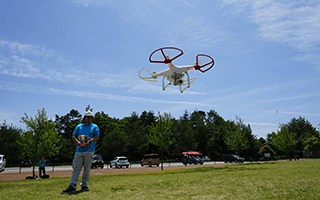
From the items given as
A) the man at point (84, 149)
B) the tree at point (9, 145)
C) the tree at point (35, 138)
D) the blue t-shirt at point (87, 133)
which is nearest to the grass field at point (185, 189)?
the man at point (84, 149)

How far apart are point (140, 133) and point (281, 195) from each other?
58.2 metres

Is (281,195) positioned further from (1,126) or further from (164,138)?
(1,126)

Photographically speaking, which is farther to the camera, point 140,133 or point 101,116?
point 101,116

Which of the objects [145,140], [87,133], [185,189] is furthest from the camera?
[145,140]

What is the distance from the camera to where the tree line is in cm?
2208

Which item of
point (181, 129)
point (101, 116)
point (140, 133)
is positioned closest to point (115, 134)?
point (140, 133)

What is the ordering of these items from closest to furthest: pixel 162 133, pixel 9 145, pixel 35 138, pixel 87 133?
pixel 87 133
pixel 35 138
pixel 162 133
pixel 9 145

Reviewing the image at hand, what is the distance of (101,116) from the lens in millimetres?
69875

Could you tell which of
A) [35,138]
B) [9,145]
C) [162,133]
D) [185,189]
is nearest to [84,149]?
[185,189]

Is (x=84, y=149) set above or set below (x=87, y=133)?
below

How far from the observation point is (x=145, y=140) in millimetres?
60969

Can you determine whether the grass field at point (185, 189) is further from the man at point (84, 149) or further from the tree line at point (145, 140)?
Answer: the tree line at point (145, 140)

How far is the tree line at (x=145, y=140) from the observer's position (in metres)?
22.1

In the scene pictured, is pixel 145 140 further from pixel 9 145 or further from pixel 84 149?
pixel 84 149
